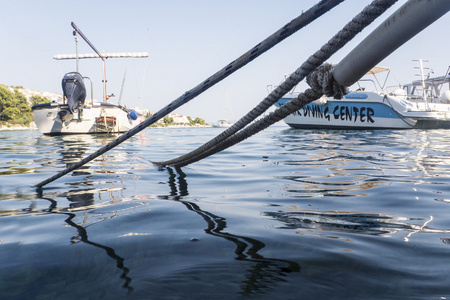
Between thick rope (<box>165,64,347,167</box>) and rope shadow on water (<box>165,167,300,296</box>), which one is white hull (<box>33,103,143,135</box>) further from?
rope shadow on water (<box>165,167,300,296</box>)

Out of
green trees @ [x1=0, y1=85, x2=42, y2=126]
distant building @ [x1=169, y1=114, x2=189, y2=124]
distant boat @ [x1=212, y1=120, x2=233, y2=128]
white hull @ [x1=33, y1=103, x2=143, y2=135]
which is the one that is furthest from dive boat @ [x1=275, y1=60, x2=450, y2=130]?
distant building @ [x1=169, y1=114, x2=189, y2=124]

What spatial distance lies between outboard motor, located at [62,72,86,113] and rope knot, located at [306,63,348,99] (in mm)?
17587

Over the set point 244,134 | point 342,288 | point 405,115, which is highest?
point 405,115

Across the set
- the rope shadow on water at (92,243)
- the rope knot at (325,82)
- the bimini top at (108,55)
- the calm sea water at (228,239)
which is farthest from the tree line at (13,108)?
the rope knot at (325,82)

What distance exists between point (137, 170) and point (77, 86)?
14.2 meters

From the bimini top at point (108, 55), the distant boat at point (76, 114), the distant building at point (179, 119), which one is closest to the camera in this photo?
the distant boat at point (76, 114)

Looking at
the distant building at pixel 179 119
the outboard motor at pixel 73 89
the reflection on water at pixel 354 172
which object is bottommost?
the reflection on water at pixel 354 172

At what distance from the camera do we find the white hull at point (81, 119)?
58.3ft

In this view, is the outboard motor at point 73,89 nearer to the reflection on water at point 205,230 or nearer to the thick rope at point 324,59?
the reflection on water at point 205,230

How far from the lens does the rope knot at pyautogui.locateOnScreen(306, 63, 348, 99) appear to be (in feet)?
6.67

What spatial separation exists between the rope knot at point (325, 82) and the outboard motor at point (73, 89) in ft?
57.7

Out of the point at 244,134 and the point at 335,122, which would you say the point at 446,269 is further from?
the point at 335,122

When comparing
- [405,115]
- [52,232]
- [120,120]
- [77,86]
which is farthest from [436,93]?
[52,232]

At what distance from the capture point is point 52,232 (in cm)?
224
